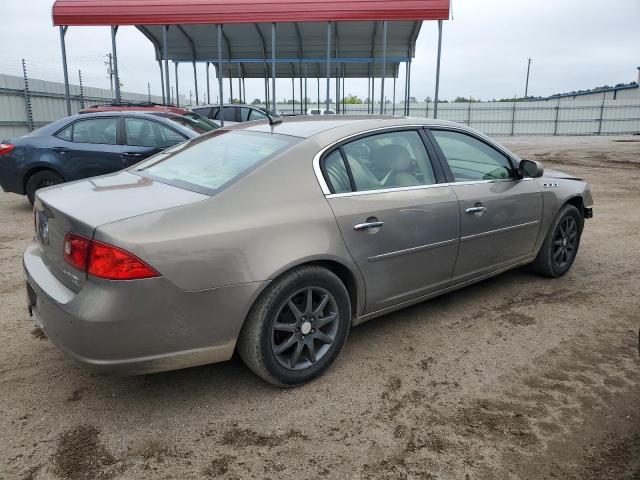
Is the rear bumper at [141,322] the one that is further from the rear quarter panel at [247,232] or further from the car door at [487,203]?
the car door at [487,203]

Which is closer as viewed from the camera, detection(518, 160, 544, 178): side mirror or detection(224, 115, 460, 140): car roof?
detection(224, 115, 460, 140): car roof

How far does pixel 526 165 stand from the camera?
4.09 m

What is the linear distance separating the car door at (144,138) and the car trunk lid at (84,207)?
4.33 meters

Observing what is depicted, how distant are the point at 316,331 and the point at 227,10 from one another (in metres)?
12.4

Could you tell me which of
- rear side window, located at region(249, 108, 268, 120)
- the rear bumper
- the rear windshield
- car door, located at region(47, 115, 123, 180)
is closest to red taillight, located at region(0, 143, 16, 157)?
car door, located at region(47, 115, 123, 180)

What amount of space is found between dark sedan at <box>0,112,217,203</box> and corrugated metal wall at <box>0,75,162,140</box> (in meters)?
8.69

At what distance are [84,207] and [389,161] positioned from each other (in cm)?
187

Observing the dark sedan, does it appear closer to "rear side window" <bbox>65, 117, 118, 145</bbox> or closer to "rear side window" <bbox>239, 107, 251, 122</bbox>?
"rear side window" <bbox>65, 117, 118, 145</bbox>

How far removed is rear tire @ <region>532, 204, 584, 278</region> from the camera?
4.53 m

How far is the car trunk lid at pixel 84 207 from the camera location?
95.3 inches

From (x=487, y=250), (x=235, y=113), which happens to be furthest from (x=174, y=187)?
(x=235, y=113)

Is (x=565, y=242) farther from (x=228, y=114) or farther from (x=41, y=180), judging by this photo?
(x=228, y=114)

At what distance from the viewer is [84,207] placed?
2.57 m

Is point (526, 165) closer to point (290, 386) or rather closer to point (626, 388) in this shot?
point (626, 388)
